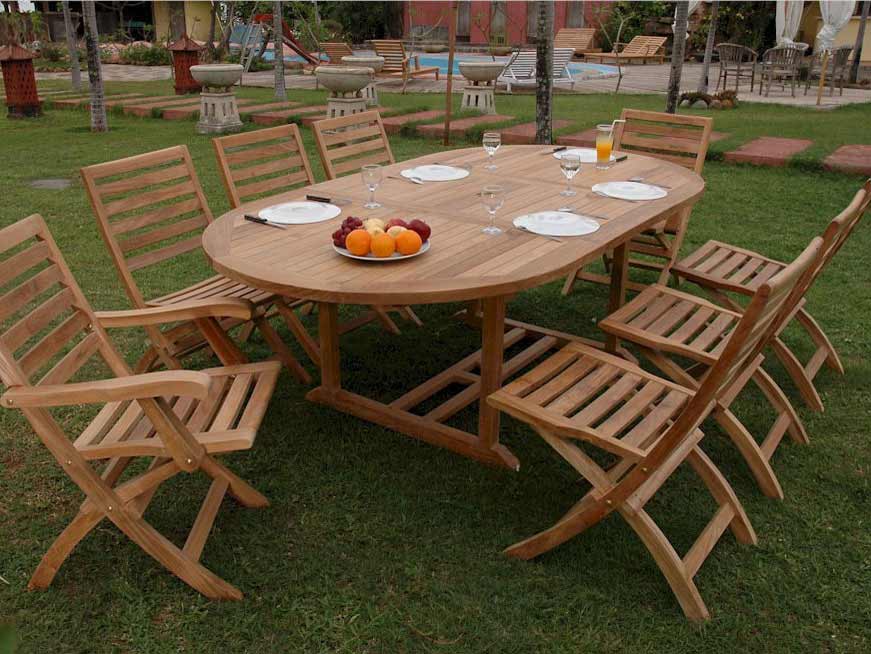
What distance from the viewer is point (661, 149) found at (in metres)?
4.44

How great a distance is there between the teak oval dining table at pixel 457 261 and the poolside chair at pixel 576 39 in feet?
50.9

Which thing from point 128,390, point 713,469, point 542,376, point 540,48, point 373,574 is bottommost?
point 373,574

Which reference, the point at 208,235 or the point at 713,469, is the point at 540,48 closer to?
the point at 208,235

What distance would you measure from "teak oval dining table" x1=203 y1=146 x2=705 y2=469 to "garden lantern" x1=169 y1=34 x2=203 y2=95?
972cm

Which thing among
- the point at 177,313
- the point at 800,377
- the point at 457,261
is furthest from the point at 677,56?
the point at 177,313

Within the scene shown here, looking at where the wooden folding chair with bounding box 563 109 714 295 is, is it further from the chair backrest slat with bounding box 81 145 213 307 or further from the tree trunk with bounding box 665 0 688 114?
the tree trunk with bounding box 665 0 688 114

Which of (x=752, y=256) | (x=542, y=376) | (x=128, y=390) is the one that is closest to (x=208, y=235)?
(x=128, y=390)

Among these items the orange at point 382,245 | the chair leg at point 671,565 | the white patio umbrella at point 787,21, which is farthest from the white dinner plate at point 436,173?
the white patio umbrella at point 787,21

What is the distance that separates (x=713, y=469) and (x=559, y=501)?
1.76 ft

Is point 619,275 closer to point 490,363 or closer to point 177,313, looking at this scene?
point 490,363

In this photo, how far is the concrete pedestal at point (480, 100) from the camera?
1007 centimetres

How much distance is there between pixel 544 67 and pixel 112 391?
5504 mm

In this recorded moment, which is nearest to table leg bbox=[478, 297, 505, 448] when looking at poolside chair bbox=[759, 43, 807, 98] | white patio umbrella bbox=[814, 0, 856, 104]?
poolside chair bbox=[759, 43, 807, 98]

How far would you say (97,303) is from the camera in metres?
4.17
